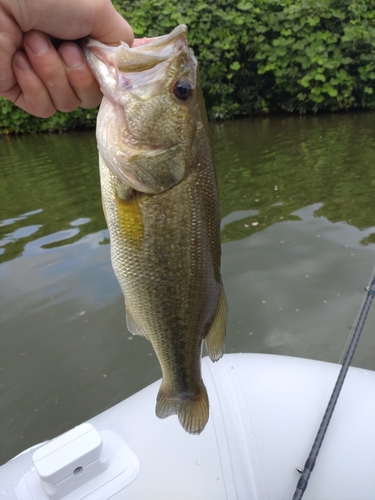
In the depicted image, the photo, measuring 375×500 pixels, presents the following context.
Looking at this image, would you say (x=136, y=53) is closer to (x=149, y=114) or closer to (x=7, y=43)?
(x=149, y=114)

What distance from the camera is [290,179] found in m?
7.04

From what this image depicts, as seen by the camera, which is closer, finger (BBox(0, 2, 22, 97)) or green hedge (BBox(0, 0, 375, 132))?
finger (BBox(0, 2, 22, 97))

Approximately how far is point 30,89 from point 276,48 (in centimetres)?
1333

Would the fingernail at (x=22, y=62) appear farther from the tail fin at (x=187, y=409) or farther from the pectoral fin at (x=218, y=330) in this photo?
the tail fin at (x=187, y=409)

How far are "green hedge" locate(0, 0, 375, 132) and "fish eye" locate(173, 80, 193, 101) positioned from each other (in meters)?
12.7

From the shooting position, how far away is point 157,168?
4.24 feet

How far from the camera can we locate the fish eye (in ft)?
4.31

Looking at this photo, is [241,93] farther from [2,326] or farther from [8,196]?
[2,326]

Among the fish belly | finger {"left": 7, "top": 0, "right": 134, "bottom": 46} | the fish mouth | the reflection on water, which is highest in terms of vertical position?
finger {"left": 7, "top": 0, "right": 134, "bottom": 46}

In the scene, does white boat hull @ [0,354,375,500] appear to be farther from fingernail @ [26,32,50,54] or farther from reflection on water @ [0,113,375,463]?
fingernail @ [26,32,50,54]

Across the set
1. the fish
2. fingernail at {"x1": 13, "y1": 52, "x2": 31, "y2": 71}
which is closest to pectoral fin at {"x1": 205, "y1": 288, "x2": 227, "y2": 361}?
the fish

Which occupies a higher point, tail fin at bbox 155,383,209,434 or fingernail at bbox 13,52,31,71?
fingernail at bbox 13,52,31,71

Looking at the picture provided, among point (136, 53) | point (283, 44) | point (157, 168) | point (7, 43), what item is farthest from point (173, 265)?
point (283, 44)

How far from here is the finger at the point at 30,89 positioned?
4.60 ft
